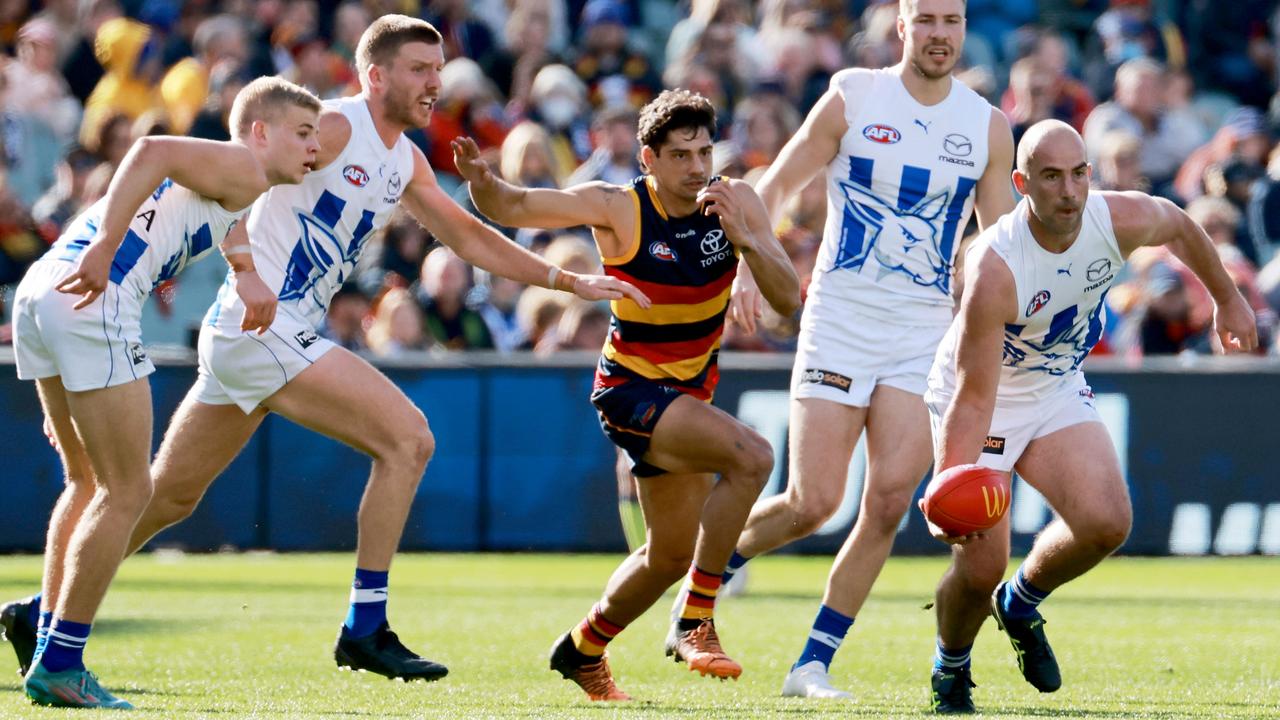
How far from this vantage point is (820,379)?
782cm

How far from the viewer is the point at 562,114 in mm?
16156

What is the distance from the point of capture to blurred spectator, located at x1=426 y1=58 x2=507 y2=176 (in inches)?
610

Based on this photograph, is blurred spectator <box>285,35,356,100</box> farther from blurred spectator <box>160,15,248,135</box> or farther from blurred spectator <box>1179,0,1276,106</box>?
blurred spectator <box>1179,0,1276,106</box>

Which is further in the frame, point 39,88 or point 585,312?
Answer: point 39,88

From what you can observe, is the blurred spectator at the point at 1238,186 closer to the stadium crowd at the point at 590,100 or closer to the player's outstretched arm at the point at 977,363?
the stadium crowd at the point at 590,100

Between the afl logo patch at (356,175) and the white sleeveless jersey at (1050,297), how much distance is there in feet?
7.60

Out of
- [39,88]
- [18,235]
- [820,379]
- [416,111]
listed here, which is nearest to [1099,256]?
[820,379]

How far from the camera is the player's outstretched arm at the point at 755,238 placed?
23.1 feet

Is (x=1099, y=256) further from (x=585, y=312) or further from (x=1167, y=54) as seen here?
(x=1167, y=54)

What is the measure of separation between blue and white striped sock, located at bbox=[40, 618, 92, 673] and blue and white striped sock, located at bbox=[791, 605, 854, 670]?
257 centimetres

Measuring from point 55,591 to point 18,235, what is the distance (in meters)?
7.55

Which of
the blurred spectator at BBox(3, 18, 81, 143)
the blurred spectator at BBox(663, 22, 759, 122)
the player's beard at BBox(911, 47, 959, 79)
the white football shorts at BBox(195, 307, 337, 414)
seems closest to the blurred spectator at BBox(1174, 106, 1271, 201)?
the blurred spectator at BBox(663, 22, 759, 122)

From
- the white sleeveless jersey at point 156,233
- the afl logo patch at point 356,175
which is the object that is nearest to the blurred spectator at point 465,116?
the afl logo patch at point 356,175

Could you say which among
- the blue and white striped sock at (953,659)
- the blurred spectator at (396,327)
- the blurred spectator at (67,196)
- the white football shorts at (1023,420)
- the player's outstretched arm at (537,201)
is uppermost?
the player's outstretched arm at (537,201)
